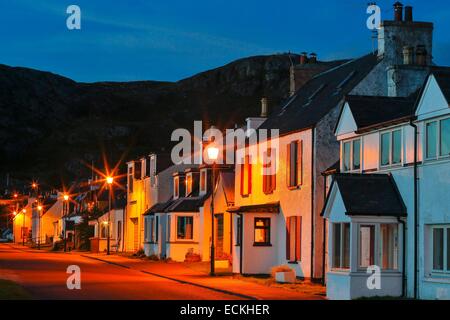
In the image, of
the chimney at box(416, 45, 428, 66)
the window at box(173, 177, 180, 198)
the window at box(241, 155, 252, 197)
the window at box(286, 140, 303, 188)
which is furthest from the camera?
the window at box(173, 177, 180, 198)

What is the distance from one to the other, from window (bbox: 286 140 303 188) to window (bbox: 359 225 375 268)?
9379 millimetres

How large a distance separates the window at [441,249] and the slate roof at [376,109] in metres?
5.55

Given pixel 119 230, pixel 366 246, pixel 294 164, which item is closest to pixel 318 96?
pixel 294 164

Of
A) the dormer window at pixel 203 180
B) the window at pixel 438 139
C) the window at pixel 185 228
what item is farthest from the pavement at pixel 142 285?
the dormer window at pixel 203 180

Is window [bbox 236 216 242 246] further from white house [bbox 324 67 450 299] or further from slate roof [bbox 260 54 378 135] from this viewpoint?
white house [bbox 324 67 450 299]

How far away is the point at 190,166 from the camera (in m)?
67.9

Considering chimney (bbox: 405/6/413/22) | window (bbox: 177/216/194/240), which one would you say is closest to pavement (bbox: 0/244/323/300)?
window (bbox: 177/216/194/240)

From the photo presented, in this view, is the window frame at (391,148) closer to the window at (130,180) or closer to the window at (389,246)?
the window at (389,246)

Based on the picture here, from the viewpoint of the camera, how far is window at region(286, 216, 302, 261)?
1594 inches

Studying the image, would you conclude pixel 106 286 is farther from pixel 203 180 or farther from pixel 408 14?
pixel 203 180

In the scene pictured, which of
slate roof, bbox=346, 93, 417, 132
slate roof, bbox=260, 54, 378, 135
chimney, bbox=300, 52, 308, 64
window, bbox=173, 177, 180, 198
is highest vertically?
chimney, bbox=300, 52, 308, 64

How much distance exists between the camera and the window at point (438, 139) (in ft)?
90.5
